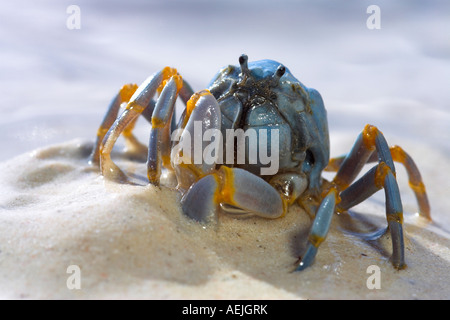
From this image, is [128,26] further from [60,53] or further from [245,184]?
[245,184]

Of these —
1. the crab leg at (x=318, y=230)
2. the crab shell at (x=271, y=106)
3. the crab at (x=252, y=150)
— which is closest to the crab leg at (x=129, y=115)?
the crab at (x=252, y=150)

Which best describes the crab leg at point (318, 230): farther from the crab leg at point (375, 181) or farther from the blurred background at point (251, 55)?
the blurred background at point (251, 55)

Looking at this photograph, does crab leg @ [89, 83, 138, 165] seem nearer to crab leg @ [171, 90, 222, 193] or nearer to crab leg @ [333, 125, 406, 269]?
crab leg @ [171, 90, 222, 193]

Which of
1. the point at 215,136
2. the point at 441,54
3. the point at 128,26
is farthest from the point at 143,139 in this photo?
the point at 441,54

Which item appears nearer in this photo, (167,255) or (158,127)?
(167,255)

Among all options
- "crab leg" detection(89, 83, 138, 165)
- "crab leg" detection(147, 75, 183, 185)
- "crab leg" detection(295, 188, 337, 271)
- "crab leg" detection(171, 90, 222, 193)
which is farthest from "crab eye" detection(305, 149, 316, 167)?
"crab leg" detection(89, 83, 138, 165)

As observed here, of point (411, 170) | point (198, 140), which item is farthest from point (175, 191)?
point (411, 170)

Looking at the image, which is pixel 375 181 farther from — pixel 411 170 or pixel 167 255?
pixel 167 255
